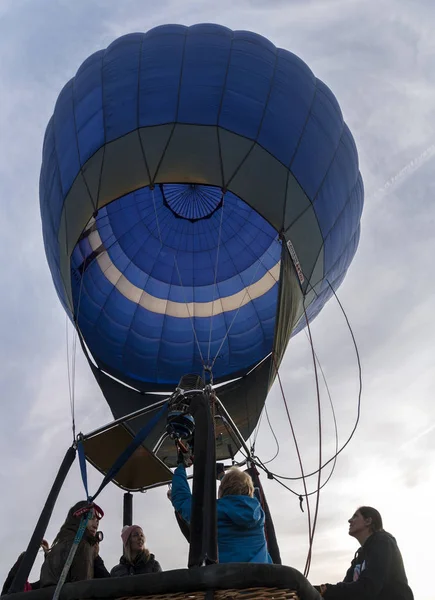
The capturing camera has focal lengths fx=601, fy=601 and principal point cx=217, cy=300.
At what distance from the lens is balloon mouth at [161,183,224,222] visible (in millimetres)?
6758

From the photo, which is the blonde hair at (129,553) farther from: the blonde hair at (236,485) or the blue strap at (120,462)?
the blonde hair at (236,485)

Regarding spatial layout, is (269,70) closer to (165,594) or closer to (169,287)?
(169,287)

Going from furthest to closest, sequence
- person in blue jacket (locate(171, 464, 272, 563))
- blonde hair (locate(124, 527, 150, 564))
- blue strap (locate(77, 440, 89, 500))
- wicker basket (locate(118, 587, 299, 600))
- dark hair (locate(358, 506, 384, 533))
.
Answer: blue strap (locate(77, 440, 89, 500))
blonde hair (locate(124, 527, 150, 564))
dark hair (locate(358, 506, 384, 533))
person in blue jacket (locate(171, 464, 272, 563))
wicker basket (locate(118, 587, 299, 600))

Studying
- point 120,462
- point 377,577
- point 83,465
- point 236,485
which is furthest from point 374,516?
point 83,465

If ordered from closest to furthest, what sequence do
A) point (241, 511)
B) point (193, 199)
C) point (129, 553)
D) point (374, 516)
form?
point (241, 511), point (374, 516), point (129, 553), point (193, 199)

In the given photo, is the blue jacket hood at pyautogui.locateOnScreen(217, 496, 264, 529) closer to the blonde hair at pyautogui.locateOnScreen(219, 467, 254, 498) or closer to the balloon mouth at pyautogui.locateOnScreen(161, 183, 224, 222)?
the blonde hair at pyautogui.locateOnScreen(219, 467, 254, 498)

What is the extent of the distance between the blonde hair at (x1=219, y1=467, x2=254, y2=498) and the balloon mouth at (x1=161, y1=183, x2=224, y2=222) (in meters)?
4.82

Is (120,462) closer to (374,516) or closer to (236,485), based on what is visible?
(236,485)

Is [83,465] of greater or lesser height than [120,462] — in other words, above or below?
above

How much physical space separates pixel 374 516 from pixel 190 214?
4796mm

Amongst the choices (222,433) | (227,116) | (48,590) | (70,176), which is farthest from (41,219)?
(48,590)

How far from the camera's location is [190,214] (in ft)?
22.8

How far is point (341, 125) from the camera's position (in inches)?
227

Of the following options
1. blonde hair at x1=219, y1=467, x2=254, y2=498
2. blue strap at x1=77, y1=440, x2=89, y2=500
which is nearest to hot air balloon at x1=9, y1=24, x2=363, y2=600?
blue strap at x1=77, y1=440, x2=89, y2=500
